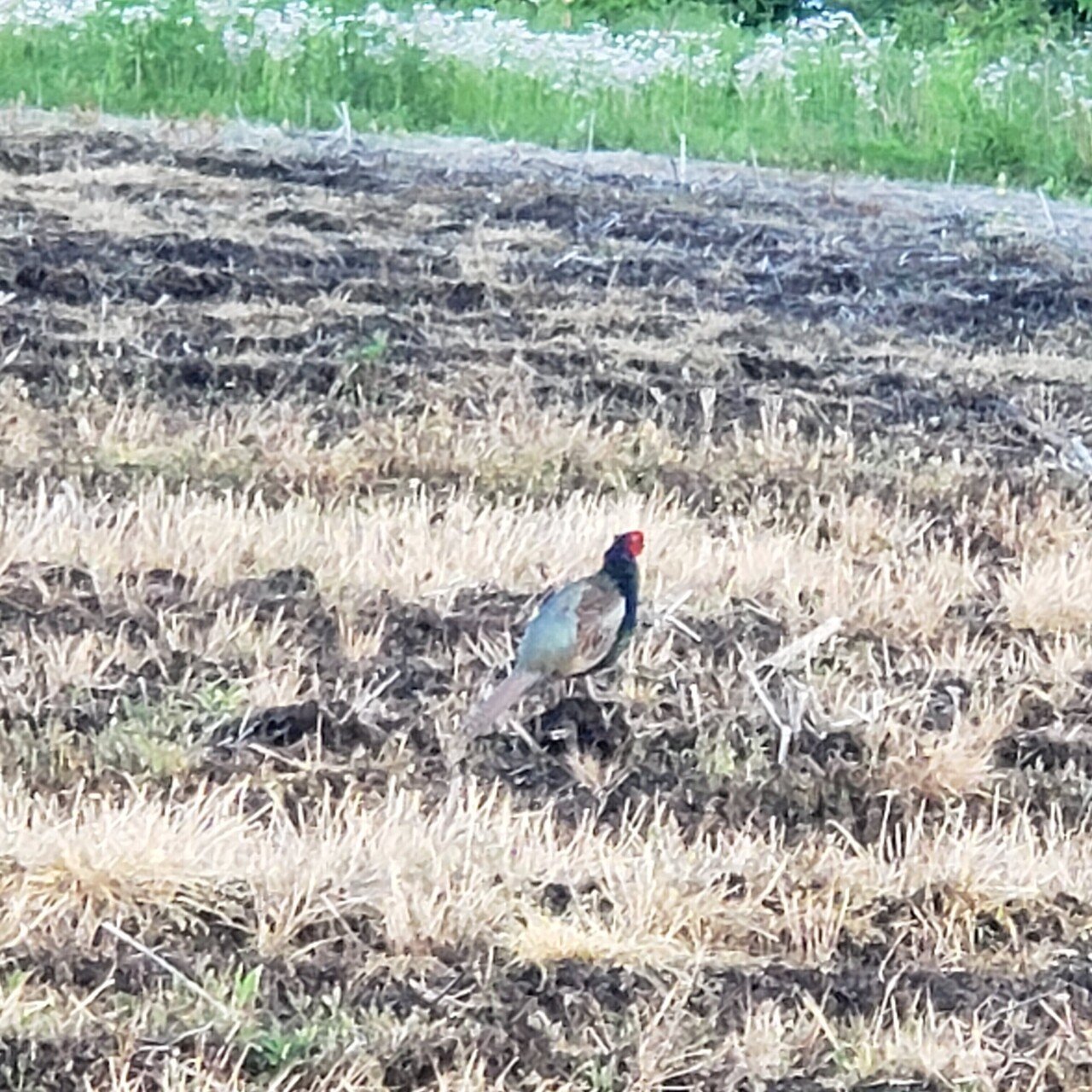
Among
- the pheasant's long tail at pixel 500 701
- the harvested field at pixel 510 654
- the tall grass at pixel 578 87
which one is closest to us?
the harvested field at pixel 510 654

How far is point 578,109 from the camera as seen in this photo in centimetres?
1278

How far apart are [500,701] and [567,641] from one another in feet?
0.55

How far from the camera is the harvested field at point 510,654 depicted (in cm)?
371

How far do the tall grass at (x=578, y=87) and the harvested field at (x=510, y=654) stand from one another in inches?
104

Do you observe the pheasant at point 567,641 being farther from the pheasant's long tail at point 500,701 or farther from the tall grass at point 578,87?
the tall grass at point 578,87

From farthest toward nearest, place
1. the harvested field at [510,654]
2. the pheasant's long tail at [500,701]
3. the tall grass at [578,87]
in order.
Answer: the tall grass at [578,87]
the pheasant's long tail at [500,701]
the harvested field at [510,654]

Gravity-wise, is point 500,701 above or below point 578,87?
below

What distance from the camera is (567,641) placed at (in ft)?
15.7

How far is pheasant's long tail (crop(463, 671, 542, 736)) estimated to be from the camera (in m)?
4.75

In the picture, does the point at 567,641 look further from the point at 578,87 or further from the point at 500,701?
the point at 578,87

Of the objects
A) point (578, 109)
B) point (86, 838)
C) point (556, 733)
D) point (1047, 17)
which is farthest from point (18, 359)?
point (1047, 17)

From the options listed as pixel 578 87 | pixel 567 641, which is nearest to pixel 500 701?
pixel 567 641

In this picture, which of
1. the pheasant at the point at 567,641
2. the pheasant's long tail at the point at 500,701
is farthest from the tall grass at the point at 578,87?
the pheasant's long tail at the point at 500,701

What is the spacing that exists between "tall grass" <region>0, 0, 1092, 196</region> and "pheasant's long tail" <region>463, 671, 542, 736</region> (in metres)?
7.57
